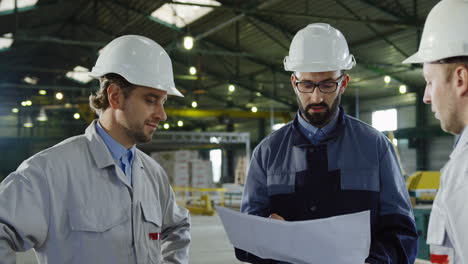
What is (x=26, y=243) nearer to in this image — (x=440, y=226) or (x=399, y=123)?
(x=440, y=226)

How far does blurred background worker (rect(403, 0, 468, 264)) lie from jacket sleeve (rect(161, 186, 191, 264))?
4.29ft

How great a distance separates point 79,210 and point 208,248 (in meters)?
4.85

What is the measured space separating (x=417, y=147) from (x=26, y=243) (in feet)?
66.2

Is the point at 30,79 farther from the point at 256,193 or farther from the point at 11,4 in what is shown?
the point at 256,193

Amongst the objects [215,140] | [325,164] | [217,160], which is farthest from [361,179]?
[217,160]

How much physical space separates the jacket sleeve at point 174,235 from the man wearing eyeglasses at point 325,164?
351 mm

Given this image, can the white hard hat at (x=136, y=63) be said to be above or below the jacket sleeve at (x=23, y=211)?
above

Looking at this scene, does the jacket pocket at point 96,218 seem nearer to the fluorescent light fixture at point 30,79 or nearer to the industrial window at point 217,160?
the fluorescent light fixture at point 30,79

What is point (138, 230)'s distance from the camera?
2262mm

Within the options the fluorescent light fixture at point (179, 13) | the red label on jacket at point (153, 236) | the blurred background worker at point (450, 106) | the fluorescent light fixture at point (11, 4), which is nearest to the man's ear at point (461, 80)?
the blurred background worker at point (450, 106)

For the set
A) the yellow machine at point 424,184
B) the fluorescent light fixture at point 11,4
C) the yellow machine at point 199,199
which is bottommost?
the yellow machine at point 199,199

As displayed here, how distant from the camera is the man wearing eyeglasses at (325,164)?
2.25m

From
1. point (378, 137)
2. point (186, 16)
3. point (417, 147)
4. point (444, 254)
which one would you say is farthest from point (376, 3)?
point (444, 254)

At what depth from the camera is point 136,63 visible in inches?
97.3
